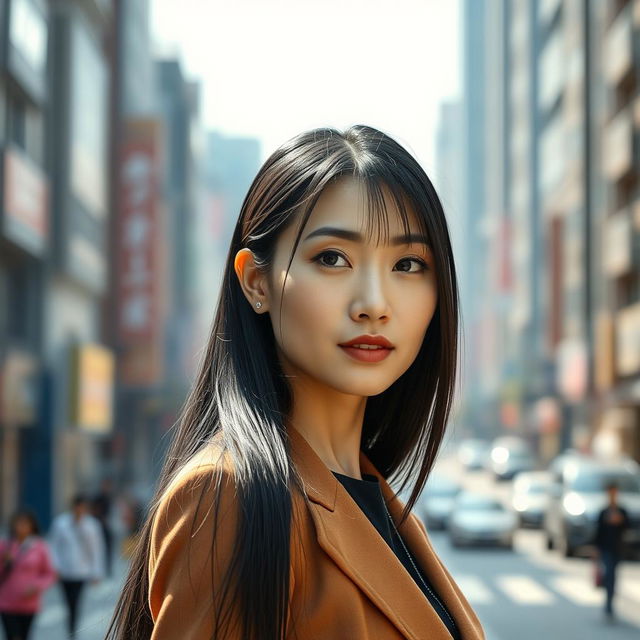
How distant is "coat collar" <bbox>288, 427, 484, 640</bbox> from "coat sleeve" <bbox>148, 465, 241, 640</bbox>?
0.17m

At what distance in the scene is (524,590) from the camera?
1930 centimetres

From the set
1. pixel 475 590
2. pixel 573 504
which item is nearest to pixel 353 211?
pixel 475 590

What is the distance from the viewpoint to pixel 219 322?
2.40 metres

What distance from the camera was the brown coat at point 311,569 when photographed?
75.8 inches

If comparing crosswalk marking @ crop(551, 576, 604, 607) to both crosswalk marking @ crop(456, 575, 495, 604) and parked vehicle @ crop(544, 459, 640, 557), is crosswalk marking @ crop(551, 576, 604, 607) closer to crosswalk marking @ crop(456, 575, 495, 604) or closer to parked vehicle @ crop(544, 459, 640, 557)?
crosswalk marking @ crop(456, 575, 495, 604)

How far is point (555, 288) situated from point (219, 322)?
57833mm

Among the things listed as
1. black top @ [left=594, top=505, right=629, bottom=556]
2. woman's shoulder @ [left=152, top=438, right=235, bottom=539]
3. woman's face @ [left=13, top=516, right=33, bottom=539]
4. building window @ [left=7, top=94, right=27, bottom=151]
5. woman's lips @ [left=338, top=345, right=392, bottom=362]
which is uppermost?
building window @ [left=7, top=94, right=27, bottom=151]

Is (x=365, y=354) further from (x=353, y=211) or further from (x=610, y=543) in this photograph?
(x=610, y=543)

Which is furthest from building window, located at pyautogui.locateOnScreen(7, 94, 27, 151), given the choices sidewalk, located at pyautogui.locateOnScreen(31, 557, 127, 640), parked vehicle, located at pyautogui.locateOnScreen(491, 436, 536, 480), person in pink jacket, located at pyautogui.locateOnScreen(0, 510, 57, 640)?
parked vehicle, located at pyautogui.locateOnScreen(491, 436, 536, 480)

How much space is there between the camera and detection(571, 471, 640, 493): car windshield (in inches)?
957

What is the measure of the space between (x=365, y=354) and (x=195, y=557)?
1.74 feet

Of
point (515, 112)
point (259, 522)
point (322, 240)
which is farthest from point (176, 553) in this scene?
point (515, 112)

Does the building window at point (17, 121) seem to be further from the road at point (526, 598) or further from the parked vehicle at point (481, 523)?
the parked vehicle at point (481, 523)

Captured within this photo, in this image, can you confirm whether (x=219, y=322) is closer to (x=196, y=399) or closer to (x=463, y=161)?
(x=196, y=399)
